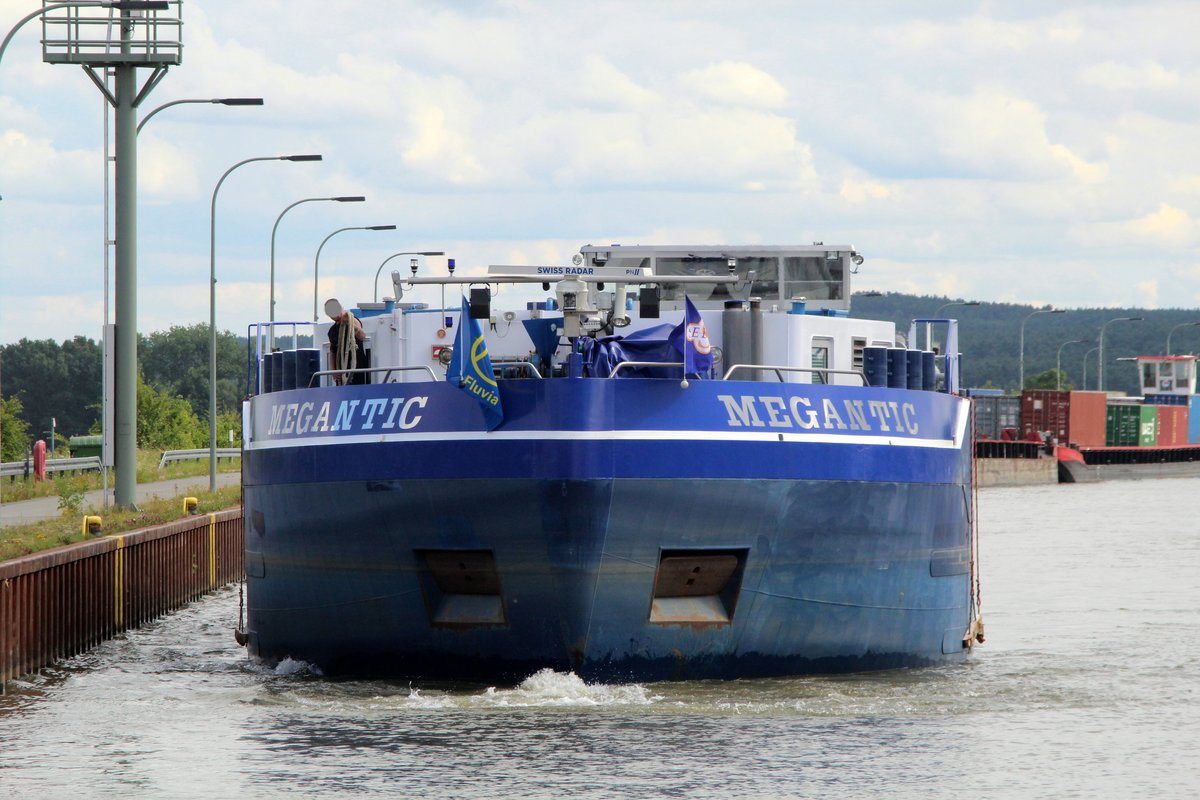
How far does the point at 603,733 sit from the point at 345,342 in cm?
640

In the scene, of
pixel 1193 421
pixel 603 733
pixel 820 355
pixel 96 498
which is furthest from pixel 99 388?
pixel 603 733

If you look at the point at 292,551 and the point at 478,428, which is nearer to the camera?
the point at 478,428

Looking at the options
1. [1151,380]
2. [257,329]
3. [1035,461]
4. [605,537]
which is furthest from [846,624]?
[1151,380]

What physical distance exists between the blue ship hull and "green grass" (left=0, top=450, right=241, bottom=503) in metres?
17.6

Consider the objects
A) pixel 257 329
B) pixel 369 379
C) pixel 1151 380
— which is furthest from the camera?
pixel 1151 380

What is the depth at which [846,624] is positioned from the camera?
18516mm

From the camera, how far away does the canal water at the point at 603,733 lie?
13.9 metres

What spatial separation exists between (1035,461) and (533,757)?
83.4m

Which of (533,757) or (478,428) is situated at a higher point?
(478,428)

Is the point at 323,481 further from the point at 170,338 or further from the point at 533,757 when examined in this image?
the point at 170,338

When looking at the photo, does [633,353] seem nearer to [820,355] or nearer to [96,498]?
[820,355]

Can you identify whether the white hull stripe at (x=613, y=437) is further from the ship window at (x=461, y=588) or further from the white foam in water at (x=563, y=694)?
the white foam in water at (x=563, y=694)

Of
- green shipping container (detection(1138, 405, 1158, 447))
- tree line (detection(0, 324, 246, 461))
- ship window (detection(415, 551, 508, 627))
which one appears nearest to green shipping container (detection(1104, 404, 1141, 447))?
green shipping container (detection(1138, 405, 1158, 447))

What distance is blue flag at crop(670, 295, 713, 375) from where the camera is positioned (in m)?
16.8
